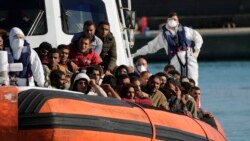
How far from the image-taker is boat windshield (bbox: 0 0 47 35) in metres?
17.1

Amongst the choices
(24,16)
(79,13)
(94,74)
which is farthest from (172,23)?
(94,74)

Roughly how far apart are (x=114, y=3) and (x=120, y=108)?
5.41 meters

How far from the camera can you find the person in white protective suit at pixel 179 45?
21500 millimetres

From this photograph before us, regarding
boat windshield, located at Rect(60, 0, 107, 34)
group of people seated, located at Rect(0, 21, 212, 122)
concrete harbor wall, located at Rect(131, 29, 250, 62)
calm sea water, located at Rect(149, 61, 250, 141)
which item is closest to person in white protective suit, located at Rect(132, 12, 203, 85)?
calm sea water, located at Rect(149, 61, 250, 141)

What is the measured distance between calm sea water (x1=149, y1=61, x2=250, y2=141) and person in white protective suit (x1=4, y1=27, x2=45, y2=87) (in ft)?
28.1

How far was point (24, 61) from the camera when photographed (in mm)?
14117

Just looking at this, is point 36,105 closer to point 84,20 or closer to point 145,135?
point 145,135

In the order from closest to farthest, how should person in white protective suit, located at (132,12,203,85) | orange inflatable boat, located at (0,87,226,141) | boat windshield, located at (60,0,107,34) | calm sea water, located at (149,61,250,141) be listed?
orange inflatable boat, located at (0,87,226,141) < boat windshield, located at (60,0,107,34) < person in white protective suit, located at (132,12,203,85) < calm sea water, located at (149,61,250,141)

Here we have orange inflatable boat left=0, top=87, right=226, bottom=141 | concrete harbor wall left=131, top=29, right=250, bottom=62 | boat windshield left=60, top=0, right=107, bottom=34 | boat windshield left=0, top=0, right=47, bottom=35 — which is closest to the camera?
orange inflatable boat left=0, top=87, right=226, bottom=141

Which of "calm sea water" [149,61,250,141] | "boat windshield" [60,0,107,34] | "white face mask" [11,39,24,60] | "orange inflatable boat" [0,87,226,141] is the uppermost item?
"boat windshield" [60,0,107,34]

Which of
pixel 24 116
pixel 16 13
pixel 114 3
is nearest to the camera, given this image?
pixel 24 116

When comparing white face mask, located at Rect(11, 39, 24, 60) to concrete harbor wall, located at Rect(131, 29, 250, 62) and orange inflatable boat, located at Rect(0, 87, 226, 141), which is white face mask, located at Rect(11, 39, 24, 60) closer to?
orange inflatable boat, located at Rect(0, 87, 226, 141)

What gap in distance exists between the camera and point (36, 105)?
12234 mm

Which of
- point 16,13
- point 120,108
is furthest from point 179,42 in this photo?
point 120,108
